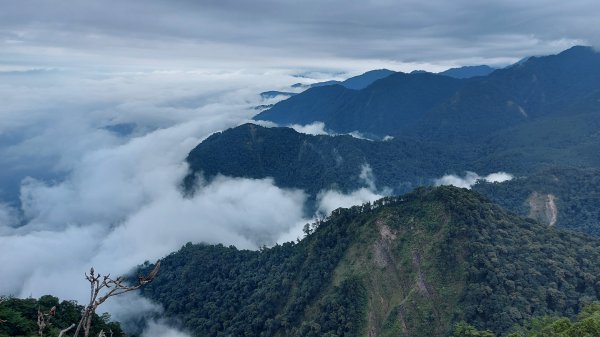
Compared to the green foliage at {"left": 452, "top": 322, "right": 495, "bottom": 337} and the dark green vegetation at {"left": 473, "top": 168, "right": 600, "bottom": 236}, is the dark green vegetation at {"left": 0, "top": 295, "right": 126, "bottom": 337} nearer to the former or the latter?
the green foliage at {"left": 452, "top": 322, "right": 495, "bottom": 337}

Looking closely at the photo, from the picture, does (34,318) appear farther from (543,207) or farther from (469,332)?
(543,207)

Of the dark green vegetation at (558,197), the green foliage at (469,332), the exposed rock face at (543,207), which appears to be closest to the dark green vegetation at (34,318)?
the green foliage at (469,332)

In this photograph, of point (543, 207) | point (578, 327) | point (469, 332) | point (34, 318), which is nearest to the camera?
point (578, 327)

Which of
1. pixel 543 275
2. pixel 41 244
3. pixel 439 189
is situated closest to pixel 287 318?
pixel 439 189

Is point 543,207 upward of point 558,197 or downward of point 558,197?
downward

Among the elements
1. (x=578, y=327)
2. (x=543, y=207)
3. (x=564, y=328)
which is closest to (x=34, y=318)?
(x=564, y=328)

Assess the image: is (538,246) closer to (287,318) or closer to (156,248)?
(287,318)
